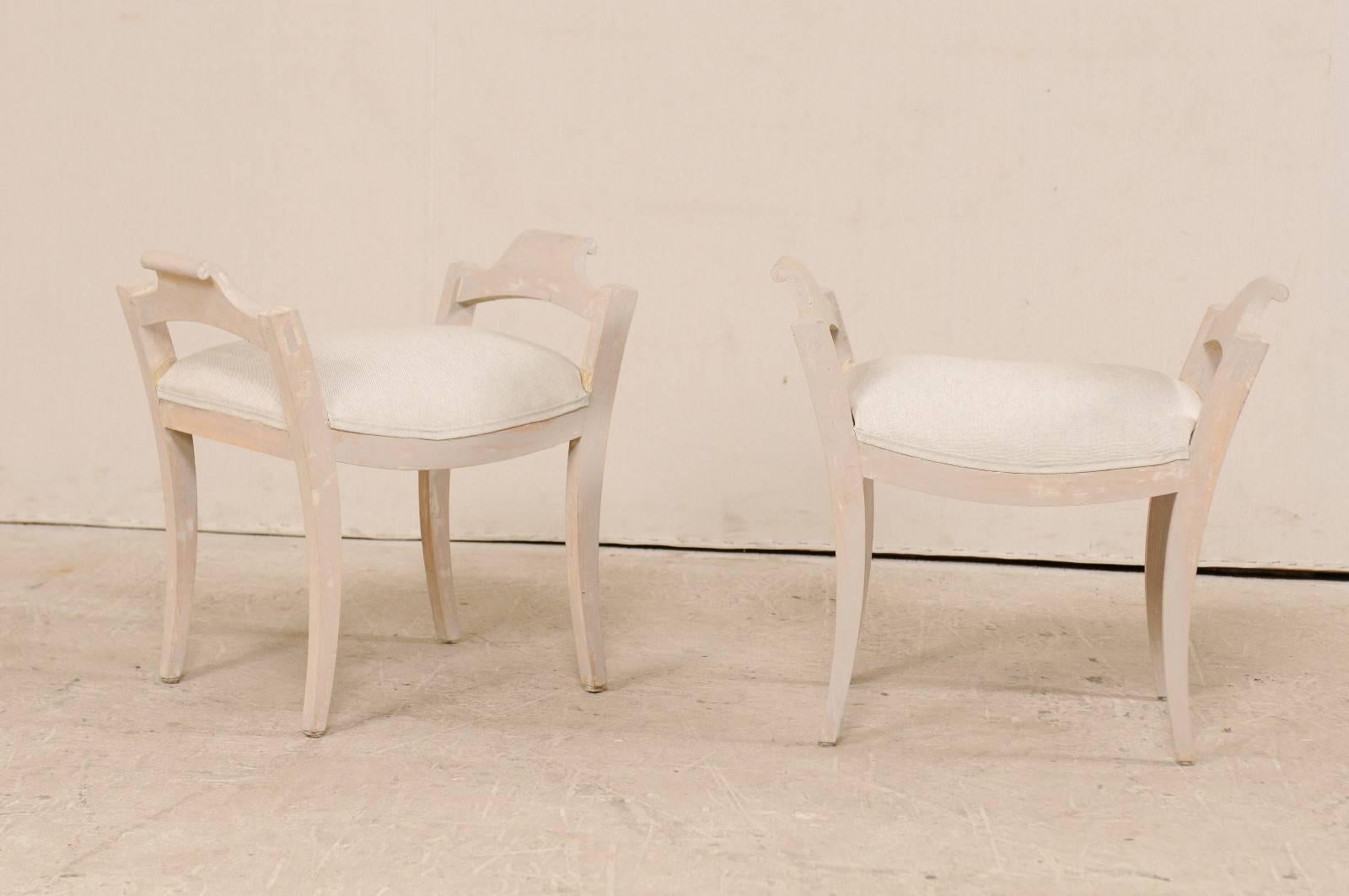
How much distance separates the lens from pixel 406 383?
1.92 meters

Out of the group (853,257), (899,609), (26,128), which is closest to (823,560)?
(899,609)

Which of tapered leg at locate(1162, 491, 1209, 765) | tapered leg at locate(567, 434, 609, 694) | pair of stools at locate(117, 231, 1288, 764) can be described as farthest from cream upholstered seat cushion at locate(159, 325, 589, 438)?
tapered leg at locate(1162, 491, 1209, 765)

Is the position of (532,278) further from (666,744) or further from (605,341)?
(666,744)

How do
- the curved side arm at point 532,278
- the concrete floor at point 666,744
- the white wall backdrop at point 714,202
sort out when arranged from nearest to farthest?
1. the concrete floor at point 666,744
2. the curved side arm at point 532,278
3. the white wall backdrop at point 714,202

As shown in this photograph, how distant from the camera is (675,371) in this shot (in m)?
3.10

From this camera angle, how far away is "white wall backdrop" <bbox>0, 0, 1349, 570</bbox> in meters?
2.93

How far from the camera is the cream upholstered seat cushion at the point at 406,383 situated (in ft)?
6.21

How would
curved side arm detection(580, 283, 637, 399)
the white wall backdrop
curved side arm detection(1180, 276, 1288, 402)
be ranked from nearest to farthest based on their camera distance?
curved side arm detection(1180, 276, 1288, 402) < curved side arm detection(580, 283, 637, 399) < the white wall backdrop

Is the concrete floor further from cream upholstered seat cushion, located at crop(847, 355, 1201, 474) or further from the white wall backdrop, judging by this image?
cream upholstered seat cushion, located at crop(847, 355, 1201, 474)

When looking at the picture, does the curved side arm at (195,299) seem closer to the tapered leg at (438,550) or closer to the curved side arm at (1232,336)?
the tapered leg at (438,550)

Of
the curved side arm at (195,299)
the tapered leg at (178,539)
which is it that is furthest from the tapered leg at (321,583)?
the tapered leg at (178,539)

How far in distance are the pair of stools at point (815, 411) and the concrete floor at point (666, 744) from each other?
147 millimetres

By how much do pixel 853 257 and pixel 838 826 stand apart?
1.60 m

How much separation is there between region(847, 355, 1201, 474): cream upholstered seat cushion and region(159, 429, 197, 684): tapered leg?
1057mm
